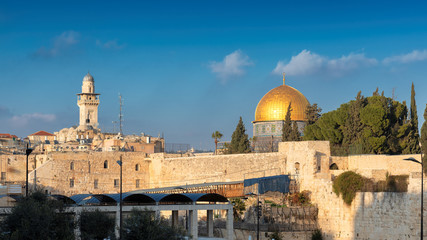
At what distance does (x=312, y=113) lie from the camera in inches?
1834

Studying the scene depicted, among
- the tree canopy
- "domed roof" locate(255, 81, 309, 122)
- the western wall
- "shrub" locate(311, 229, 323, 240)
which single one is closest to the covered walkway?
"shrub" locate(311, 229, 323, 240)

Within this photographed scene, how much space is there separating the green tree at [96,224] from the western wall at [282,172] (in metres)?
13.1

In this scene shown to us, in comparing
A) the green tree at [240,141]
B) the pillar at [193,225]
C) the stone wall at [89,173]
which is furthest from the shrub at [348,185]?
the stone wall at [89,173]

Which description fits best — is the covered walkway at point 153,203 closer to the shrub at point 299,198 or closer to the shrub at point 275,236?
the shrub at point 275,236

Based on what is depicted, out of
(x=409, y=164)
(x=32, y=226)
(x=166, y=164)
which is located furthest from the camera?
(x=166, y=164)

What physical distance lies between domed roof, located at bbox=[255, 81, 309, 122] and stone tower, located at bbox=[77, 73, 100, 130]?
1710 centimetres

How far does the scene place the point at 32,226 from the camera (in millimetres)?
21078

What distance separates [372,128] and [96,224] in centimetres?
1920

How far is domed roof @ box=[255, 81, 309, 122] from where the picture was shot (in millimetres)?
48469

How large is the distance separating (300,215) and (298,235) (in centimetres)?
108

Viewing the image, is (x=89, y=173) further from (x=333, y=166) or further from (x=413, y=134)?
(x=413, y=134)

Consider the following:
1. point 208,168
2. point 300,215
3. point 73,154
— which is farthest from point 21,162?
point 300,215

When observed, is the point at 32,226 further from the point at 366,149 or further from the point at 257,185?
the point at 366,149

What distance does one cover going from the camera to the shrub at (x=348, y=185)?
3262 cm
